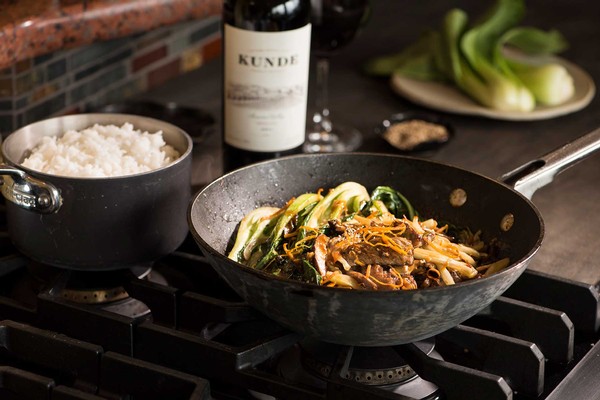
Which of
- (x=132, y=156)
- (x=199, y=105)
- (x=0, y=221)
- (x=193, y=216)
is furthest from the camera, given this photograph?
(x=199, y=105)

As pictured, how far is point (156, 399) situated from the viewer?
2.99 feet

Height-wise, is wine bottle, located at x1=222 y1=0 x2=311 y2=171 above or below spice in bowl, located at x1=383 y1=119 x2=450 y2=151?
above

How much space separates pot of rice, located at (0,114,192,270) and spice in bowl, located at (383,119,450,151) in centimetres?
53

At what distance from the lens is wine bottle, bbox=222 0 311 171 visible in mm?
1292

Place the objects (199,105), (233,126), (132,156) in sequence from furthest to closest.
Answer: (199,105) < (233,126) < (132,156)

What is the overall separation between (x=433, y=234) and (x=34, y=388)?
447mm

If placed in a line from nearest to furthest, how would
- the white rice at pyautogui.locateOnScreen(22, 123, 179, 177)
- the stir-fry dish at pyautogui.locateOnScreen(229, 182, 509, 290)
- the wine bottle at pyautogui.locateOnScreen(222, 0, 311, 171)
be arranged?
the stir-fry dish at pyautogui.locateOnScreen(229, 182, 509, 290), the white rice at pyautogui.locateOnScreen(22, 123, 179, 177), the wine bottle at pyautogui.locateOnScreen(222, 0, 311, 171)

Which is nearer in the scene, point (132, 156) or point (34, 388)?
point (34, 388)

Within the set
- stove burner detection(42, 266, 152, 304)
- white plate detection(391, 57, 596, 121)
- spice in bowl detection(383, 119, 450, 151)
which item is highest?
white plate detection(391, 57, 596, 121)

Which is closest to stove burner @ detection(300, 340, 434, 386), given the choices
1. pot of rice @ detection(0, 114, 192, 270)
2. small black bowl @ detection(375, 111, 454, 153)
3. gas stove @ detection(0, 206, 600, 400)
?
gas stove @ detection(0, 206, 600, 400)

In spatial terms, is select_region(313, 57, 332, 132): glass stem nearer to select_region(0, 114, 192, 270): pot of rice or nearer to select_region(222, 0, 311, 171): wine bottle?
select_region(222, 0, 311, 171): wine bottle

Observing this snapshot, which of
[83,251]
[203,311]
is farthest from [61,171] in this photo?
[203,311]

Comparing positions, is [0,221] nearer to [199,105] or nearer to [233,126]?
[233,126]

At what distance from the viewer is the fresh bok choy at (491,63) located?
176cm
